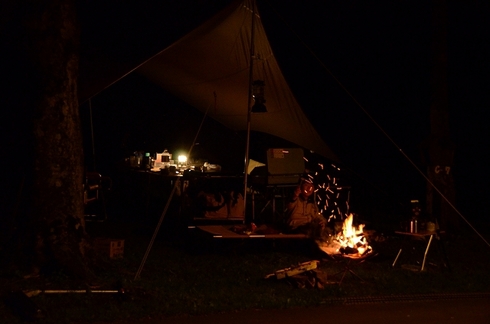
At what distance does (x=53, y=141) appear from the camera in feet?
22.7

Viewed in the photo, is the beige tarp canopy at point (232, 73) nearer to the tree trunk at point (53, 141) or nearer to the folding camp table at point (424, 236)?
the tree trunk at point (53, 141)

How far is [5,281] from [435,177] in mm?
6520

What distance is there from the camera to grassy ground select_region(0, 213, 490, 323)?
19.5 ft

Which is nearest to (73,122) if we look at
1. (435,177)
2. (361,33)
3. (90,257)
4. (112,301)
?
(90,257)

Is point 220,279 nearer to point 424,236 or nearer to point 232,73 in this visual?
point 424,236

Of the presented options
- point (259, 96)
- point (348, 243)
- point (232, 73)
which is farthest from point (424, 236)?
point (232, 73)

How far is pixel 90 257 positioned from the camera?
721 centimetres

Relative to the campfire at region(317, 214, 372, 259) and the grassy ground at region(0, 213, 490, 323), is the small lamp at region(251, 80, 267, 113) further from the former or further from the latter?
the campfire at region(317, 214, 372, 259)

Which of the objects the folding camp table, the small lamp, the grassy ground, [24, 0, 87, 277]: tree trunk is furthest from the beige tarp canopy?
the folding camp table

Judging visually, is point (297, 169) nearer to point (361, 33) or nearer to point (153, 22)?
point (153, 22)

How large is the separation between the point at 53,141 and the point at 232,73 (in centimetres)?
417

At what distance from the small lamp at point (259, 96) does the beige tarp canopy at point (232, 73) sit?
12.5 inches

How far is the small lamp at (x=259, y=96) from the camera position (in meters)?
9.82

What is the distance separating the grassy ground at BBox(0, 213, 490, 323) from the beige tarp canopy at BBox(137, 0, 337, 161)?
92.3 inches
